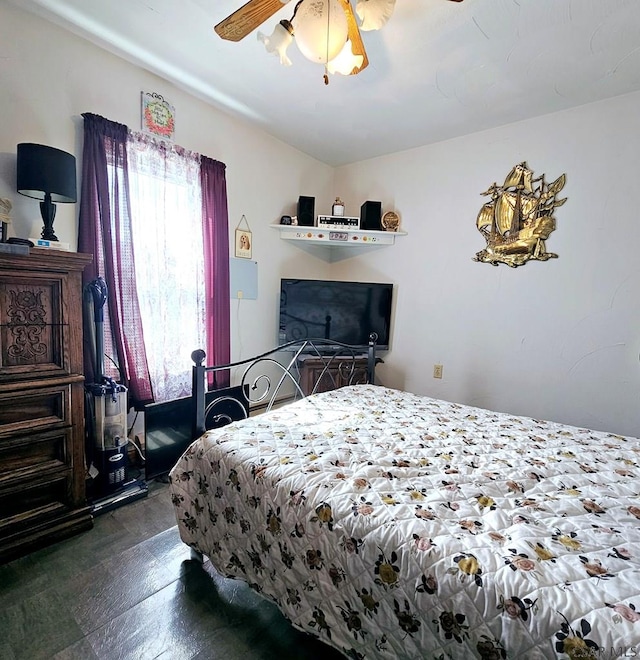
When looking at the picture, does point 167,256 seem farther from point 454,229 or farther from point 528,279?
point 528,279

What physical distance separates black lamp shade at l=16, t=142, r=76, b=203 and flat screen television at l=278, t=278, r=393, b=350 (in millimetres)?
1761

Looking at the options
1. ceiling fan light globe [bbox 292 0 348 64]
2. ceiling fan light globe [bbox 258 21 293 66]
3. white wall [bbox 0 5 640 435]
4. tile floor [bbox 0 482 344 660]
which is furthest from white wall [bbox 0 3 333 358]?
tile floor [bbox 0 482 344 660]

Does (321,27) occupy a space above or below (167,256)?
above

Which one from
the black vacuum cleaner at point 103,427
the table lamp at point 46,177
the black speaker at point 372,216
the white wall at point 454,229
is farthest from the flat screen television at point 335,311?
the table lamp at point 46,177

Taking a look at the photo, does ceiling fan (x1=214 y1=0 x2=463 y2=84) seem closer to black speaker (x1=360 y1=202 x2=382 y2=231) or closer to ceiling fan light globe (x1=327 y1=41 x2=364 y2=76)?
ceiling fan light globe (x1=327 y1=41 x2=364 y2=76)

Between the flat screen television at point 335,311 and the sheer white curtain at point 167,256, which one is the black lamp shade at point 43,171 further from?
the flat screen television at point 335,311

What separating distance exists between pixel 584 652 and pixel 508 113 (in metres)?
2.97

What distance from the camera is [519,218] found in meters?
2.62

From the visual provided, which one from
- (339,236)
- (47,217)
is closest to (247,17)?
(47,217)

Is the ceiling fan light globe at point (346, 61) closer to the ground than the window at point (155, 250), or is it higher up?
higher up

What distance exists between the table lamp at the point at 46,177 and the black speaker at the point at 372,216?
231 cm

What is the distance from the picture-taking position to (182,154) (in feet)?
7.88

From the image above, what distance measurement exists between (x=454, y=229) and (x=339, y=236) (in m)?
1.03

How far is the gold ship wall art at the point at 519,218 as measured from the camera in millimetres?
2516
